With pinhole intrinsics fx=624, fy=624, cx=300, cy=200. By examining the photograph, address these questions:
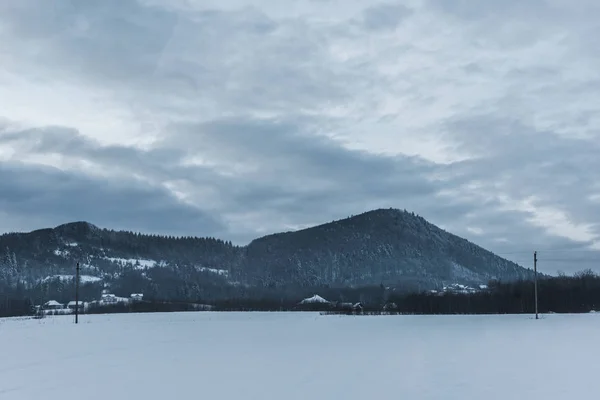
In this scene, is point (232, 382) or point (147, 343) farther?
point (147, 343)

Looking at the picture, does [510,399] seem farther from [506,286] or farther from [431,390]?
[506,286]

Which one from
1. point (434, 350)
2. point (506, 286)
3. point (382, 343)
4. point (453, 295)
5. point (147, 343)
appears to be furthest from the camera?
point (453, 295)

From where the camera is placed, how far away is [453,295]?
107 m

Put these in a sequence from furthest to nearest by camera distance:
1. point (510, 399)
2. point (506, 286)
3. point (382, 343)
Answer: point (506, 286) → point (382, 343) → point (510, 399)

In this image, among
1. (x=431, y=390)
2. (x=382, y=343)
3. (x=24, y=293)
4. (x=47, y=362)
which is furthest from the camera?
(x=24, y=293)

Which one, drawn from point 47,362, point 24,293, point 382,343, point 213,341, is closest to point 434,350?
point 382,343

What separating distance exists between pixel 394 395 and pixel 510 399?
8.96 ft

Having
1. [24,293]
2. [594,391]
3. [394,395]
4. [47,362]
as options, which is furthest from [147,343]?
[24,293]

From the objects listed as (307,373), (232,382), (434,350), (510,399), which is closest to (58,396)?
(232,382)

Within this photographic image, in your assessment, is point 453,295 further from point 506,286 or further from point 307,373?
point 307,373

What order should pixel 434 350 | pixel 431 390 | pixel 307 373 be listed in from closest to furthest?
pixel 431 390 < pixel 307 373 < pixel 434 350

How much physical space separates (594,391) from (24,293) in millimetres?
194612

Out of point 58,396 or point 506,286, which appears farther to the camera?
point 506,286

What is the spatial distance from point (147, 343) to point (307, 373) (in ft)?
56.7
